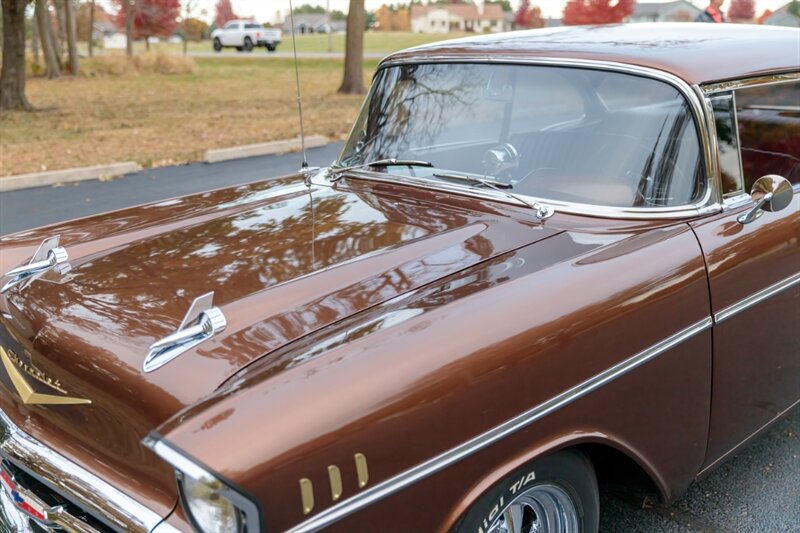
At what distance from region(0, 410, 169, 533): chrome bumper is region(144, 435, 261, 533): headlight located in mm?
217

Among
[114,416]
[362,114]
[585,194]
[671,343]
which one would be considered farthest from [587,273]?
[362,114]

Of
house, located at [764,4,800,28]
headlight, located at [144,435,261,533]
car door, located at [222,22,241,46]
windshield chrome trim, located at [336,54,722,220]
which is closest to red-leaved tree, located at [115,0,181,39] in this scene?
car door, located at [222,22,241,46]

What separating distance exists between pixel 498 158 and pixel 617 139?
0.46 m

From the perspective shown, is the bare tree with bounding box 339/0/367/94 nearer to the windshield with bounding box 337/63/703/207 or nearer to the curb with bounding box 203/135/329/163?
the curb with bounding box 203/135/329/163

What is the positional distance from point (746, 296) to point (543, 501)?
1049 mm

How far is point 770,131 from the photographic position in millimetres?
3352

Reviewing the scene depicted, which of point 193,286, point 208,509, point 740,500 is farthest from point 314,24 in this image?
point 208,509

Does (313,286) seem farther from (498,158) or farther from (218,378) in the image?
(498,158)

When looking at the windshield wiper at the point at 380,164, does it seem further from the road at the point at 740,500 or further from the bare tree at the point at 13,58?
the bare tree at the point at 13,58

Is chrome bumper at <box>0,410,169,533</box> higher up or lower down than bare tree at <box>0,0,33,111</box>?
lower down

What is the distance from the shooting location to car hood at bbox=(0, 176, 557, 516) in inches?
70.6

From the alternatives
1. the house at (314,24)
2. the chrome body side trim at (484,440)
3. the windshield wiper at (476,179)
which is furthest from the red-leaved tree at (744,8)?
the chrome body side trim at (484,440)

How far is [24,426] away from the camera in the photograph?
2070mm

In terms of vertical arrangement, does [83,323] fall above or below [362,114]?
below
